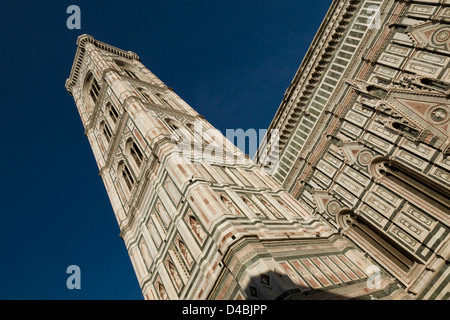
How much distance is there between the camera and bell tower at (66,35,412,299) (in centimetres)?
1053

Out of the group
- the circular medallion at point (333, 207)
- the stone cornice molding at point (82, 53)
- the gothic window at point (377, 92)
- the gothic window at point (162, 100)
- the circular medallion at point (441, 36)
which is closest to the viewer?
the circular medallion at point (441, 36)

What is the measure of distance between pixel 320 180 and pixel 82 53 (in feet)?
77.7

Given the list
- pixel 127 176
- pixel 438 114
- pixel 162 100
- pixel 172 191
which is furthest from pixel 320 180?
pixel 162 100

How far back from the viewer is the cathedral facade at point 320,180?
11641mm

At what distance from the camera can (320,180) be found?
18.8 meters

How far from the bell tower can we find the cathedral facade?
6 cm

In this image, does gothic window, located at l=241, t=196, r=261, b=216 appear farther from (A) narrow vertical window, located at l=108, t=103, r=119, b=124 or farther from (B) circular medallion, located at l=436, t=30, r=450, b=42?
(A) narrow vertical window, located at l=108, t=103, r=119, b=124

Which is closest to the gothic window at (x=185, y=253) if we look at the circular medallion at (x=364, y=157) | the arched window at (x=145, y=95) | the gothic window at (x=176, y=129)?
the gothic window at (x=176, y=129)

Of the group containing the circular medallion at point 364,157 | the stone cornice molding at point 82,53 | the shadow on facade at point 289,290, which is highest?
the stone cornice molding at point 82,53

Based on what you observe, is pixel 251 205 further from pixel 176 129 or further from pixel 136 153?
pixel 136 153

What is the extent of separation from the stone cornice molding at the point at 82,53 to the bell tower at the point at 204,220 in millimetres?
7468

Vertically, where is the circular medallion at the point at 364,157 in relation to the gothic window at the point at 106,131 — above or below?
below

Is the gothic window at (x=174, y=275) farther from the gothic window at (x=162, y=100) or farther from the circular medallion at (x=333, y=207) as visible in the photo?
the gothic window at (x=162, y=100)

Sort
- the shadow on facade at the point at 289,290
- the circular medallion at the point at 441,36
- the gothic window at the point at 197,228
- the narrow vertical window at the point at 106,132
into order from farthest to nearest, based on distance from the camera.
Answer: the narrow vertical window at the point at 106,132
the circular medallion at the point at 441,36
the gothic window at the point at 197,228
the shadow on facade at the point at 289,290
